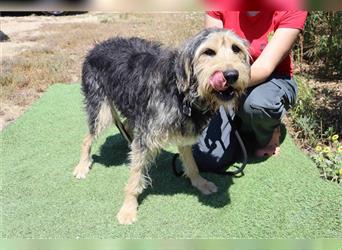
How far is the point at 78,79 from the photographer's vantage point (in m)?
7.70

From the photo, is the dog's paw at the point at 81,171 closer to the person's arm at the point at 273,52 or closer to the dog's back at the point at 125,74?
the dog's back at the point at 125,74

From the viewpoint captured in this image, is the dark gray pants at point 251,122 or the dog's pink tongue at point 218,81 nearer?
the dog's pink tongue at point 218,81

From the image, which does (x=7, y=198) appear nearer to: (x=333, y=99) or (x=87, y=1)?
(x=87, y=1)

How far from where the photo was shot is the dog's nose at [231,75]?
2.79 meters

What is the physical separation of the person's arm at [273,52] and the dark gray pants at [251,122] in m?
0.34

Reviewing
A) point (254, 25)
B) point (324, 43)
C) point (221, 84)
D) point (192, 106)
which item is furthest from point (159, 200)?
point (324, 43)

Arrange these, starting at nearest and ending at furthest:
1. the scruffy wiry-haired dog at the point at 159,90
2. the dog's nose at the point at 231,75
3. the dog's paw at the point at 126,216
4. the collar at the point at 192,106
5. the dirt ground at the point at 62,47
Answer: the dog's nose at the point at 231,75, the scruffy wiry-haired dog at the point at 159,90, the collar at the point at 192,106, the dog's paw at the point at 126,216, the dirt ground at the point at 62,47

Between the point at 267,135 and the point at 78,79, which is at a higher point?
the point at 267,135

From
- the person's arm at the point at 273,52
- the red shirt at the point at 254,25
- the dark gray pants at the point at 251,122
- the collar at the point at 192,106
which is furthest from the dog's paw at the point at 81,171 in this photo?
the red shirt at the point at 254,25

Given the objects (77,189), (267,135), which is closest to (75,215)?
(77,189)

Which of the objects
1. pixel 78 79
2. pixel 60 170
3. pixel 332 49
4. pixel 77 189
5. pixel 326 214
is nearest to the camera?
pixel 326 214

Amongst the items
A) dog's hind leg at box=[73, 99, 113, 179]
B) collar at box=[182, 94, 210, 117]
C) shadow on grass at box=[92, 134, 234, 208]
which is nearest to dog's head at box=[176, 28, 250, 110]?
collar at box=[182, 94, 210, 117]

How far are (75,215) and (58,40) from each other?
7.66 meters

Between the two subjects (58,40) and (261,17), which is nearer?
(261,17)
